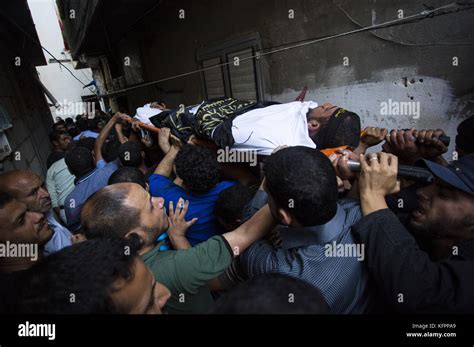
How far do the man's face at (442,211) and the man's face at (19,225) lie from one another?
1953 millimetres

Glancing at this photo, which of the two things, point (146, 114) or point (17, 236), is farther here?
point (146, 114)

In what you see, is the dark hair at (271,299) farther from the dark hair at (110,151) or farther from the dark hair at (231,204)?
the dark hair at (110,151)

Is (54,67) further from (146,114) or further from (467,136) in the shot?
(467,136)

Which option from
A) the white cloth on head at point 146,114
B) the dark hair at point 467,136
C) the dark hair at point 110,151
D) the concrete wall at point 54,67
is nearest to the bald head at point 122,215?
the white cloth on head at point 146,114

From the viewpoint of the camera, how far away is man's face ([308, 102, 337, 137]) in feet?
6.36

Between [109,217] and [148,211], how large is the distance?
0.57ft

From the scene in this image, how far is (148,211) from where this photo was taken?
1277 millimetres

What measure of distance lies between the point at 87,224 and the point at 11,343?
1.62 feet

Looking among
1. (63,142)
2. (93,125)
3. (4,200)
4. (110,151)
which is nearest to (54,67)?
(93,125)

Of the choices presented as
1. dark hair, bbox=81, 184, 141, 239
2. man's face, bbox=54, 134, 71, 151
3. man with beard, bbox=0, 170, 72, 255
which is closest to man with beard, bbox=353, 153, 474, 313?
dark hair, bbox=81, 184, 141, 239

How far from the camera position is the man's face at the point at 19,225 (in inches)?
52.7

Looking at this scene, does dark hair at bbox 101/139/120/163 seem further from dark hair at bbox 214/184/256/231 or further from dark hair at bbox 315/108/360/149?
dark hair at bbox 315/108/360/149

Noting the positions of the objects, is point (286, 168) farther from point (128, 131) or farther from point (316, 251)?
point (128, 131)

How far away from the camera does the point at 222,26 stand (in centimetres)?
482
